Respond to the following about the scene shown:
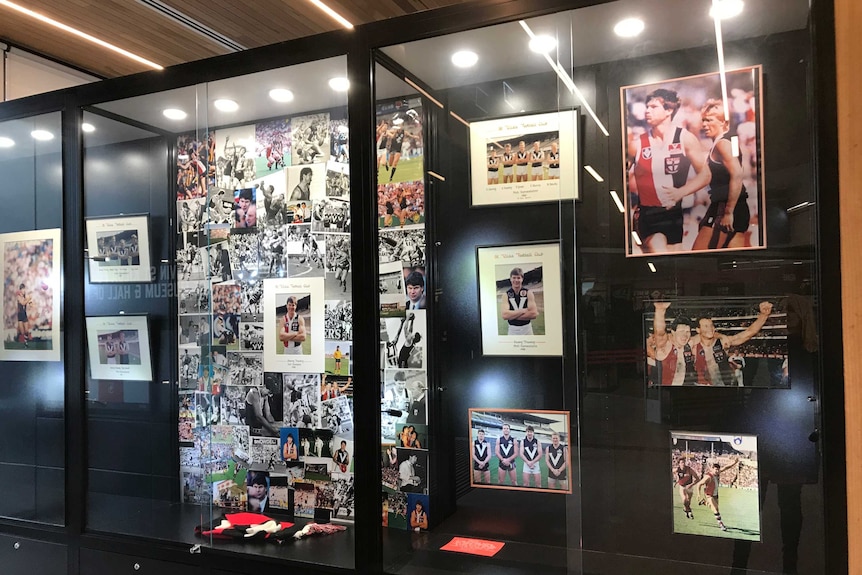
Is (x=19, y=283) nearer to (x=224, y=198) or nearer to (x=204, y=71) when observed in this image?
(x=224, y=198)

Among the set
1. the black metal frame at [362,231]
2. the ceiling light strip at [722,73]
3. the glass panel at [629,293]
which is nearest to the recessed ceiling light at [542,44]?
the glass panel at [629,293]

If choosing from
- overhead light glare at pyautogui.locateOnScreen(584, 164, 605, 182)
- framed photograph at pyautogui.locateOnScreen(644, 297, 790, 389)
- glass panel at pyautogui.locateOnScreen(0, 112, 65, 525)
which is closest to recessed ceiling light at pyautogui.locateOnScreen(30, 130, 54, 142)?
glass panel at pyautogui.locateOnScreen(0, 112, 65, 525)

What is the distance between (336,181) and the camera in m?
3.02

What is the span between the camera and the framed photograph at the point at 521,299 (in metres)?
2.48

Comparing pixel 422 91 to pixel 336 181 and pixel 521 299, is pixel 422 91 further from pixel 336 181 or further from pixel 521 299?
pixel 521 299

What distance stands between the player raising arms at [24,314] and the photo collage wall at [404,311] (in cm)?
215

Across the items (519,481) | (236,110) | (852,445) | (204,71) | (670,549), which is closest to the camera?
(852,445)

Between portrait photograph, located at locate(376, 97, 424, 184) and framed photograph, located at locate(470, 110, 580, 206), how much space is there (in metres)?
0.23

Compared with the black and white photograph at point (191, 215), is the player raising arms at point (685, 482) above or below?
below

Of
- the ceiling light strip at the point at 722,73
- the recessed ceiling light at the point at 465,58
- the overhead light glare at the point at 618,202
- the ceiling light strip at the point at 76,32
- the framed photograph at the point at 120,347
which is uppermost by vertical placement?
the ceiling light strip at the point at 76,32

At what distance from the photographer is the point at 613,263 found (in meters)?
2.42

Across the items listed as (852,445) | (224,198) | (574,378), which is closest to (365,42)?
(224,198)

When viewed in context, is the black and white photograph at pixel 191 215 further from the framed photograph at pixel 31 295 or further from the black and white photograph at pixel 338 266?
the black and white photograph at pixel 338 266

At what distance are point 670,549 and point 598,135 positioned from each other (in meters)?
1.62
